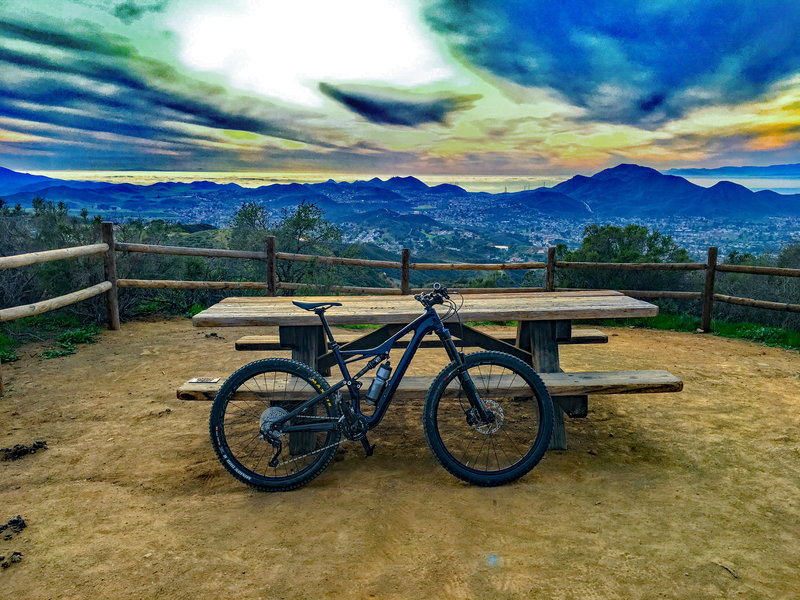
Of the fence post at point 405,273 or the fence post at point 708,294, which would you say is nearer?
the fence post at point 708,294

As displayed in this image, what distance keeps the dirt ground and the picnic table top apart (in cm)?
92

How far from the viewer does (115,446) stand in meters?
3.27

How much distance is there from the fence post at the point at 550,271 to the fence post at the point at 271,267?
478 cm

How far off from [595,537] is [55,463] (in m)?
3.22

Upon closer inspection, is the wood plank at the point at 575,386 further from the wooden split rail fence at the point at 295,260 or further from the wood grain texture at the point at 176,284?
the wood grain texture at the point at 176,284

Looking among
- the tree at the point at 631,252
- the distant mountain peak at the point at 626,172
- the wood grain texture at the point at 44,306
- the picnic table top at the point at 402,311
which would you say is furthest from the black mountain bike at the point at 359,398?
the distant mountain peak at the point at 626,172

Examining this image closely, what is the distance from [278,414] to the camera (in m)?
2.67

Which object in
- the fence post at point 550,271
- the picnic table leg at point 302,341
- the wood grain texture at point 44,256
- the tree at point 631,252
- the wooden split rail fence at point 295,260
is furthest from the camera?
the tree at point 631,252

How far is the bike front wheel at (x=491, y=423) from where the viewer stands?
2580 mm

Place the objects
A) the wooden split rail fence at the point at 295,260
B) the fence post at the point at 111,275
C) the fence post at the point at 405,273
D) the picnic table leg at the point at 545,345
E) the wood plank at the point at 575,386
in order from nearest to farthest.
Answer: the wood plank at the point at 575,386
the picnic table leg at the point at 545,345
the wooden split rail fence at the point at 295,260
the fence post at the point at 111,275
the fence post at the point at 405,273

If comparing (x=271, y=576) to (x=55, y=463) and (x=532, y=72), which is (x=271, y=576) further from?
(x=532, y=72)

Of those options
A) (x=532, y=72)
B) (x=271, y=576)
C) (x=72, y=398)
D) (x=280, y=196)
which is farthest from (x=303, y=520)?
(x=280, y=196)

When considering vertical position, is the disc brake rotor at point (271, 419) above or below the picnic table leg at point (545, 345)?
below

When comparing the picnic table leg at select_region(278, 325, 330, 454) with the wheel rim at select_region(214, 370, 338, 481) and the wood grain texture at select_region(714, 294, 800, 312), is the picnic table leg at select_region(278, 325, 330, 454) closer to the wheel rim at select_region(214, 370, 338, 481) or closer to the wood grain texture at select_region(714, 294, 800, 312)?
the wheel rim at select_region(214, 370, 338, 481)
